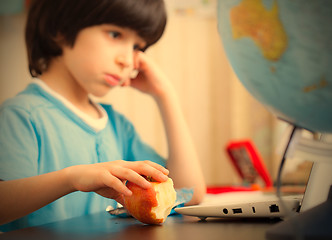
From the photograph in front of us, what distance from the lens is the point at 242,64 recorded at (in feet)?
1.22

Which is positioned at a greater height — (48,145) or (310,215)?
(48,145)

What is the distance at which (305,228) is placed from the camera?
12.3 inches

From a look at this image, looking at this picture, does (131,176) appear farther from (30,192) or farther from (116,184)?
(30,192)

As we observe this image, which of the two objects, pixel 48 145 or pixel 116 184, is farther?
pixel 48 145

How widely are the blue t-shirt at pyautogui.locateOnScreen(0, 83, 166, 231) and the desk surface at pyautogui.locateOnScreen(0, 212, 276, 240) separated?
0.11 m

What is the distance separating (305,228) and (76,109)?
583 millimetres

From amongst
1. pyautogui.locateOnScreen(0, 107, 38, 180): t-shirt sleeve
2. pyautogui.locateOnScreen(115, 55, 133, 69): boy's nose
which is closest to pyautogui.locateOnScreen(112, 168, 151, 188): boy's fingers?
pyautogui.locateOnScreen(0, 107, 38, 180): t-shirt sleeve

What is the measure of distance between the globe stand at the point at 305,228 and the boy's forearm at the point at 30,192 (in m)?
0.28

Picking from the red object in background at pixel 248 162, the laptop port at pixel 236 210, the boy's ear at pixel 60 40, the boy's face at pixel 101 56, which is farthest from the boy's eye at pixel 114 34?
the red object in background at pixel 248 162

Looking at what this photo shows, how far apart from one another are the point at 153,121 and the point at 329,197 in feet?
4.96

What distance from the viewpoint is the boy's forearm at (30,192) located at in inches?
18.9

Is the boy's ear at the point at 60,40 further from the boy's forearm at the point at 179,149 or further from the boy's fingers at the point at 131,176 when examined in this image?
the boy's fingers at the point at 131,176

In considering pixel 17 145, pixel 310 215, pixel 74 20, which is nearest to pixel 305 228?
pixel 310 215

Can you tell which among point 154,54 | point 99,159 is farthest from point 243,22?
point 154,54
